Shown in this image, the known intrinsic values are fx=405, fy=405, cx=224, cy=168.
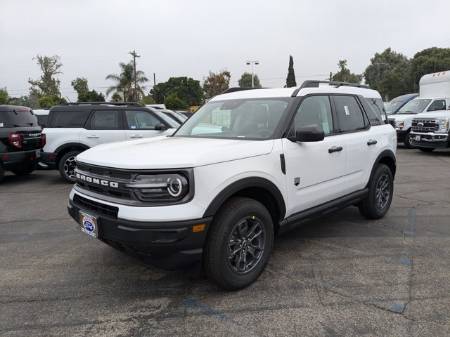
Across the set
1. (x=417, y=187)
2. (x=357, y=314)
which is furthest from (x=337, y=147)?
(x=417, y=187)

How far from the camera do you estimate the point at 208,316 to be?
10.3ft

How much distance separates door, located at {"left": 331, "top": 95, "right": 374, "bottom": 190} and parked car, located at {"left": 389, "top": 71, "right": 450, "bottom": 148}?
34.0 ft

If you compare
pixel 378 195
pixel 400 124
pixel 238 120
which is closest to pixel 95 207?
pixel 238 120

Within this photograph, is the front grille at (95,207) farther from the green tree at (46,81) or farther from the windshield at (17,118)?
the green tree at (46,81)

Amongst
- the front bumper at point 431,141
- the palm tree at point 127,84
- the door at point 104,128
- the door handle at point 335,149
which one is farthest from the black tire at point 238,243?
the palm tree at point 127,84

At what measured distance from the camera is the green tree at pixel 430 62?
5766 centimetres

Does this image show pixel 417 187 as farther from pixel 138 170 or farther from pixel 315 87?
pixel 138 170

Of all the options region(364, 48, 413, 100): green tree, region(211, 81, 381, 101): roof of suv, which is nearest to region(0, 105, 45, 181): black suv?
region(211, 81, 381, 101): roof of suv

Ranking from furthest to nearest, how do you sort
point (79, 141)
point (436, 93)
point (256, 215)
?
point (436, 93), point (79, 141), point (256, 215)

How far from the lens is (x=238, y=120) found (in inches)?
171

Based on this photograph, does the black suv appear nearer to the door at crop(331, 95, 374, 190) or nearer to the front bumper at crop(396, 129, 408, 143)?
the door at crop(331, 95, 374, 190)

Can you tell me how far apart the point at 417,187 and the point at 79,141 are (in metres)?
6.99

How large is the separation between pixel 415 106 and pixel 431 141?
395 centimetres

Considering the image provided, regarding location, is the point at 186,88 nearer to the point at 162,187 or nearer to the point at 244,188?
the point at 244,188
